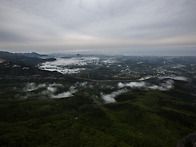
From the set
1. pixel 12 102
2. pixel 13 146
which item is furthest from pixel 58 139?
pixel 12 102

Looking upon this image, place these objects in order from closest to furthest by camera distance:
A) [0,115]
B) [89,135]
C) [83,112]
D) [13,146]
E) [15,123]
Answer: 1. [13,146]
2. [89,135]
3. [15,123]
4. [0,115]
5. [83,112]

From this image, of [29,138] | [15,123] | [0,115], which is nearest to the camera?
[29,138]

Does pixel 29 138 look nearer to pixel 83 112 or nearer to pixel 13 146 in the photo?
pixel 13 146

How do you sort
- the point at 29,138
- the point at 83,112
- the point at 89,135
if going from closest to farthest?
the point at 29,138 → the point at 89,135 → the point at 83,112

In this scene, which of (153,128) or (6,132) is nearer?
(6,132)

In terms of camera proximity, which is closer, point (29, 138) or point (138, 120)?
point (29, 138)

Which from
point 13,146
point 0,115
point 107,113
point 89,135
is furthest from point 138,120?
point 0,115

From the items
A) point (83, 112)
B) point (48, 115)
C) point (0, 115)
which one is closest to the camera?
point (0, 115)

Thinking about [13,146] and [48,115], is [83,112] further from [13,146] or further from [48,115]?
[13,146]
